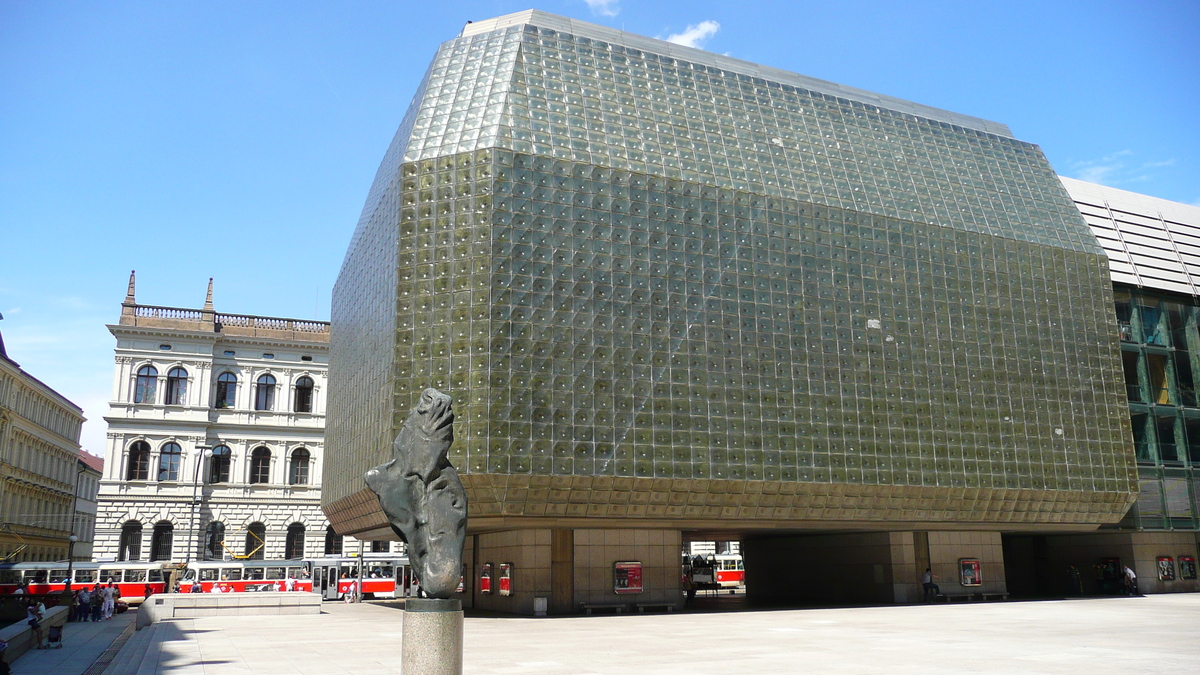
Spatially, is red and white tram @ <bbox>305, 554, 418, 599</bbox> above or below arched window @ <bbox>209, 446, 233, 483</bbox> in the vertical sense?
below

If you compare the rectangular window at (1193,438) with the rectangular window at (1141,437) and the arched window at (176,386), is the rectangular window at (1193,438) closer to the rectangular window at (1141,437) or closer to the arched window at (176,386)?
the rectangular window at (1141,437)

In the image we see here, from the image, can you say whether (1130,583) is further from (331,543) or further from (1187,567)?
(331,543)

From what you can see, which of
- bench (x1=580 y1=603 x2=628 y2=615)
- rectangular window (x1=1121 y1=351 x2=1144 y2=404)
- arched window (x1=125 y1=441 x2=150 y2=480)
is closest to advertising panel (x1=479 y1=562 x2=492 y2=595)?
bench (x1=580 y1=603 x2=628 y2=615)

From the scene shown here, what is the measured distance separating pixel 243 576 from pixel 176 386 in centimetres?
1675

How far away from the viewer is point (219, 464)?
63.1 meters

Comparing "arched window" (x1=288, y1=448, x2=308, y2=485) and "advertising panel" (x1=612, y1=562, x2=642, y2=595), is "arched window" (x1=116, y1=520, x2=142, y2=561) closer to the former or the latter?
"arched window" (x1=288, y1=448, x2=308, y2=485)

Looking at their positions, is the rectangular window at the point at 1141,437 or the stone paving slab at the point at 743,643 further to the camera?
the rectangular window at the point at 1141,437

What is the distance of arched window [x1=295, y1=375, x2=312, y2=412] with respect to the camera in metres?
66.3

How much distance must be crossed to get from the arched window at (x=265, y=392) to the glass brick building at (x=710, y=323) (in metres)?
22.8

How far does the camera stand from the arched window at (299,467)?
6464 centimetres

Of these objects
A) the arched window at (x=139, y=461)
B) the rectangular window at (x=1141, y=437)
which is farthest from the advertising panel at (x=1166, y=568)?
the arched window at (x=139, y=461)

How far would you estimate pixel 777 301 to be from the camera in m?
36.6

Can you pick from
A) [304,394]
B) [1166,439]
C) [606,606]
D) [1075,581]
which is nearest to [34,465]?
[304,394]

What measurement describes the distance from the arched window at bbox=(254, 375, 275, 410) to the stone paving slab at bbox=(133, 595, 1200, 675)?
3190 centimetres
